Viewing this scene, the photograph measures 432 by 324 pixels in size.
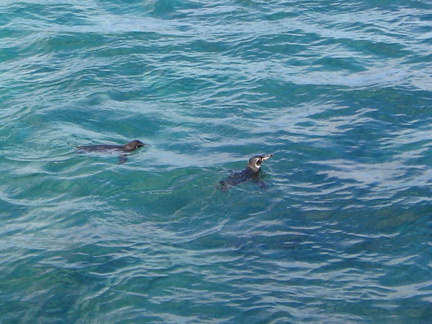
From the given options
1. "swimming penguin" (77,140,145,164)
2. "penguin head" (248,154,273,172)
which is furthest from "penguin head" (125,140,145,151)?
"penguin head" (248,154,273,172)

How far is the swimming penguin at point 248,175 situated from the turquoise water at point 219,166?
8.2 inches

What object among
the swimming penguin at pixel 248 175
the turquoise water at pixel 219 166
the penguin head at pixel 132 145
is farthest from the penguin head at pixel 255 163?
the penguin head at pixel 132 145

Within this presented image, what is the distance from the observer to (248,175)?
14.3 m

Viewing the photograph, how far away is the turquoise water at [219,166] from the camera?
11406 millimetres

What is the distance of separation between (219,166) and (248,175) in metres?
1.20

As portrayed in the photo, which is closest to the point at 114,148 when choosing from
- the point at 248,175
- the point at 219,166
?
the point at 219,166

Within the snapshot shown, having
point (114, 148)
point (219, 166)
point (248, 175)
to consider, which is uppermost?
point (114, 148)

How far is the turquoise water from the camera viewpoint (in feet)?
37.4

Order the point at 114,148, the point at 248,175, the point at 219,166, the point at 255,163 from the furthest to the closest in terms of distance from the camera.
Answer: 1. the point at 114,148
2. the point at 219,166
3. the point at 255,163
4. the point at 248,175

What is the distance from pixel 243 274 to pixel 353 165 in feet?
15.3

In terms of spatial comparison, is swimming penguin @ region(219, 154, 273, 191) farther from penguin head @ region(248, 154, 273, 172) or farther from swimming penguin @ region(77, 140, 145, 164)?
swimming penguin @ region(77, 140, 145, 164)

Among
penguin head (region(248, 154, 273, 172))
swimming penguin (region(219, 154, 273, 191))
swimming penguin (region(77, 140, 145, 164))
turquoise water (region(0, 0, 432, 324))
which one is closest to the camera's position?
turquoise water (region(0, 0, 432, 324))

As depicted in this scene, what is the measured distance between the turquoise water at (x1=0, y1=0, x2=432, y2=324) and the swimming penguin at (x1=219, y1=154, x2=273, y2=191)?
21 cm

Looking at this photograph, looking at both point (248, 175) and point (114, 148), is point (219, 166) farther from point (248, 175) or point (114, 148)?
point (114, 148)
